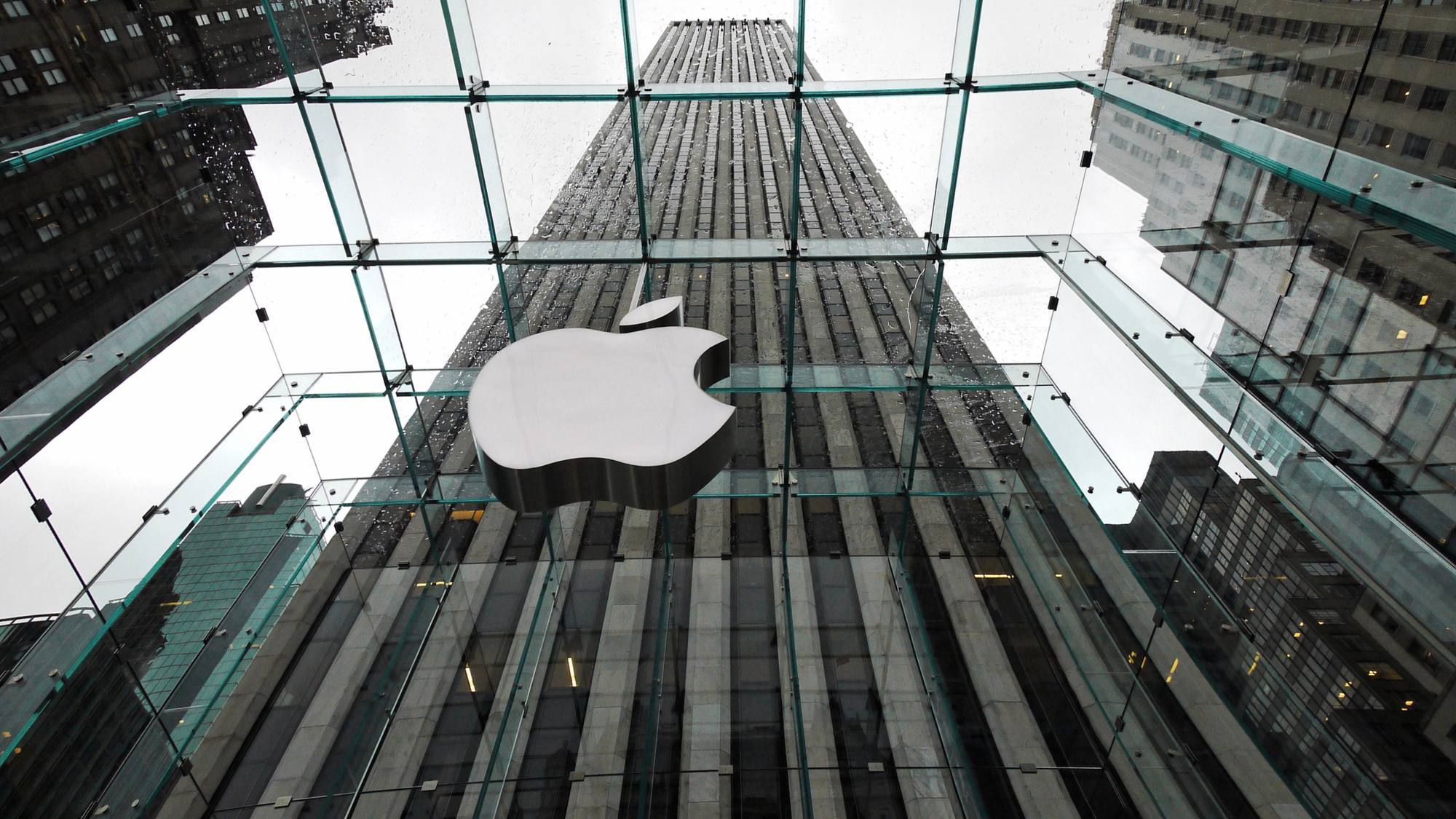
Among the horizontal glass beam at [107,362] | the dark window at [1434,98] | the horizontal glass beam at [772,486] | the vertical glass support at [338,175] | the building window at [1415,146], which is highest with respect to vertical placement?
the dark window at [1434,98]

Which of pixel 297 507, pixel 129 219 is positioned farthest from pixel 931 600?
pixel 129 219

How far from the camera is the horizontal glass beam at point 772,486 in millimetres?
7121

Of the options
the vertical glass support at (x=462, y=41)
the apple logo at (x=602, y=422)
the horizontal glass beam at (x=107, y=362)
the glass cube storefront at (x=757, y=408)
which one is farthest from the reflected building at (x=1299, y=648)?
the horizontal glass beam at (x=107, y=362)

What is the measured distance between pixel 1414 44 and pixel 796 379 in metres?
4.28

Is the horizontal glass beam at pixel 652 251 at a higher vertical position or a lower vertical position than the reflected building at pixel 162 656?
higher

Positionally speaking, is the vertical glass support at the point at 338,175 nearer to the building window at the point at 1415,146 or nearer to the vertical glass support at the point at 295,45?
the vertical glass support at the point at 295,45

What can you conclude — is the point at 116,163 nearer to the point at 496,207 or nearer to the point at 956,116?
the point at 496,207

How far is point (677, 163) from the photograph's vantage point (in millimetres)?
5727

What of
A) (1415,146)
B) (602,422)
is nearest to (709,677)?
(602,422)

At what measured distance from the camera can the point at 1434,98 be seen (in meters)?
2.54

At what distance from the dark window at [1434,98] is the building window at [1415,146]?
0.32ft

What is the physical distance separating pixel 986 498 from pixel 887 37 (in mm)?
4486

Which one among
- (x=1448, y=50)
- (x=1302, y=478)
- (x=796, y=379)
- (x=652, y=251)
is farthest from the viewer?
(x=796, y=379)

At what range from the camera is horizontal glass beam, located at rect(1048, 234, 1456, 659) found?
2.63 metres
